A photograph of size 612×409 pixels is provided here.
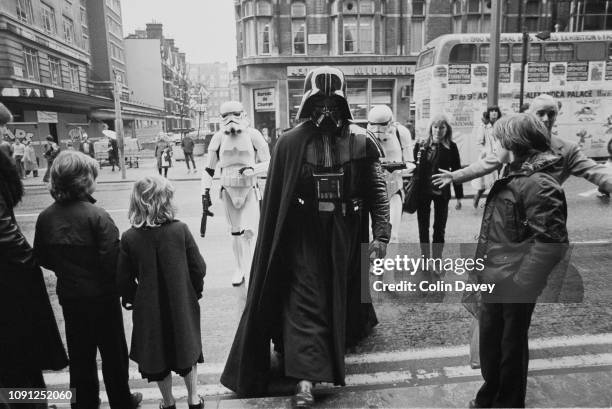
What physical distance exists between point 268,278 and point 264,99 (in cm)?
2574

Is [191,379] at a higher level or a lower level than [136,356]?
lower

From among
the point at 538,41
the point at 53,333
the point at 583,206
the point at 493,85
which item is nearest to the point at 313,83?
the point at 53,333

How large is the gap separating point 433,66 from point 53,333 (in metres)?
14.5

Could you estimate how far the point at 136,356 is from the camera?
8.74 ft

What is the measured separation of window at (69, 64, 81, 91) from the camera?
34.3 m

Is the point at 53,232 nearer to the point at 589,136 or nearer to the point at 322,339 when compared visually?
the point at 322,339

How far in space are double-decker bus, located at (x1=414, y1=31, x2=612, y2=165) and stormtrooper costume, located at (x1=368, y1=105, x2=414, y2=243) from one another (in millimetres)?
10084

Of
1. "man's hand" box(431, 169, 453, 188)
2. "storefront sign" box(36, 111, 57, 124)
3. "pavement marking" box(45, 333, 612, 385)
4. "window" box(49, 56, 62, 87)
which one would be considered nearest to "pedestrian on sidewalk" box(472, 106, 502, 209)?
"pavement marking" box(45, 333, 612, 385)

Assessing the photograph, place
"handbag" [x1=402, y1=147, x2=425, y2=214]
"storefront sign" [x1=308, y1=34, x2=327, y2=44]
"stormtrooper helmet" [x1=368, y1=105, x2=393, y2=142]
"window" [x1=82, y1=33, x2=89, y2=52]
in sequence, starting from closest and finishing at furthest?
"handbag" [x1=402, y1=147, x2=425, y2=214] → "stormtrooper helmet" [x1=368, y1=105, x2=393, y2=142] → "storefront sign" [x1=308, y1=34, x2=327, y2=44] → "window" [x1=82, y1=33, x2=89, y2=52]

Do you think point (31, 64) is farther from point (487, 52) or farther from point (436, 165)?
point (436, 165)

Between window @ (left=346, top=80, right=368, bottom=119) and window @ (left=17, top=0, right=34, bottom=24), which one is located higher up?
window @ (left=17, top=0, right=34, bottom=24)

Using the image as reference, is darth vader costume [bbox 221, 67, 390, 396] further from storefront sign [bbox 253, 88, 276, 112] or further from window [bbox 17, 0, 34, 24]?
window [bbox 17, 0, 34, 24]

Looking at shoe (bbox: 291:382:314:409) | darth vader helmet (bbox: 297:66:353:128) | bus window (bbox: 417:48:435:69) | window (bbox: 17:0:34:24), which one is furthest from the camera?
window (bbox: 17:0:34:24)

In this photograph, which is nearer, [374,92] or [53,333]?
[53,333]
